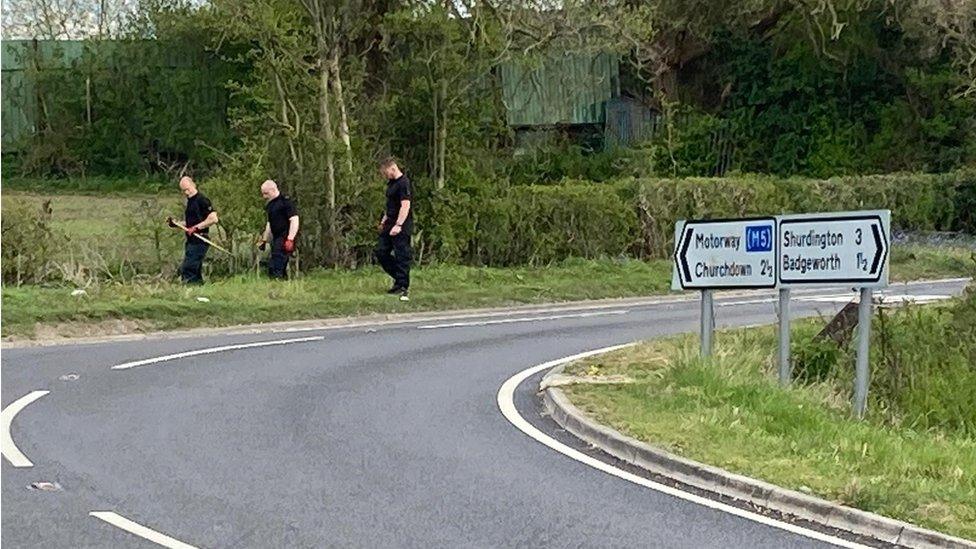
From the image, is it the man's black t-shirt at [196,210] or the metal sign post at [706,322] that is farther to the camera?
the man's black t-shirt at [196,210]

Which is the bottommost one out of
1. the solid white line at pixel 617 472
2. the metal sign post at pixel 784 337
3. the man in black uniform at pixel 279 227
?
the solid white line at pixel 617 472

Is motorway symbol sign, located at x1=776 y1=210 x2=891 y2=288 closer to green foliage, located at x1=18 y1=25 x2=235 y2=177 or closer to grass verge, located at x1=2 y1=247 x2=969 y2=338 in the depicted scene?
grass verge, located at x1=2 y1=247 x2=969 y2=338

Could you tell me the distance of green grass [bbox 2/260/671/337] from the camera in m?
17.0

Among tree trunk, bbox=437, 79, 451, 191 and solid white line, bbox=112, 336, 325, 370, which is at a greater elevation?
tree trunk, bbox=437, 79, 451, 191

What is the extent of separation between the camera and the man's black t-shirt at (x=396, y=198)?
1992 centimetres

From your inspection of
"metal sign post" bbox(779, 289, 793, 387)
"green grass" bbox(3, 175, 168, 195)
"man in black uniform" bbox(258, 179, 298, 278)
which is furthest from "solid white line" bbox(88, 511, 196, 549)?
"green grass" bbox(3, 175, 168, 195)

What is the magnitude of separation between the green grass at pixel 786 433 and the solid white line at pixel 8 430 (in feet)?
13.5

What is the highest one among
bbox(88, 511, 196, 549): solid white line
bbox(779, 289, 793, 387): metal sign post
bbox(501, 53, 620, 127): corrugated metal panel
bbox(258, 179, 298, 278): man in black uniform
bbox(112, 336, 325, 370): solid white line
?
bbox(501, 53, 620, 127): corrugated metal panel

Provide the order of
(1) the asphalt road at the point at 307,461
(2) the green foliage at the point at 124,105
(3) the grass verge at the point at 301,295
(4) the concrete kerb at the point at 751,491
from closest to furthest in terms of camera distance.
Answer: (1) the asphalt road at the point at 307,461
(4) the concrete kerb at the point at 751,491
(3) the grass verge at the point at 301,295
(2) the green foliage at the point at 124,105

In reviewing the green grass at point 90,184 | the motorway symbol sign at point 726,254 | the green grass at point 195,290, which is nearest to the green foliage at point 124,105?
the green grass at point 90,184

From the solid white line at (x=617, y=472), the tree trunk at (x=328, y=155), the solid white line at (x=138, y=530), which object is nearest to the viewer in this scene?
the solid white line at (x=138, y=530)

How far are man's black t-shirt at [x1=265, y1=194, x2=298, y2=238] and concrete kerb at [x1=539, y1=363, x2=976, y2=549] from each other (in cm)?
1007

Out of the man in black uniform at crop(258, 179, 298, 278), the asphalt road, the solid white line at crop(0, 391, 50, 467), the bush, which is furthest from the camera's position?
the bush

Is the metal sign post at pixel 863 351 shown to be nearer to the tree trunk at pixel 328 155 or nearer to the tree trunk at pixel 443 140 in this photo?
the tree trunk at pixel 328 155
